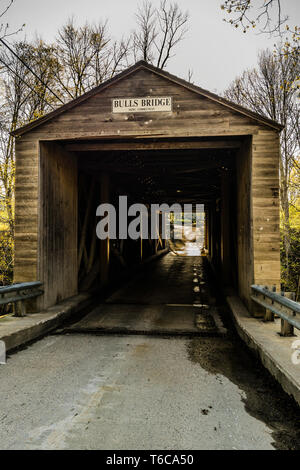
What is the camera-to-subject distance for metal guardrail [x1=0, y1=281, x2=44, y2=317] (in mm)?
5340

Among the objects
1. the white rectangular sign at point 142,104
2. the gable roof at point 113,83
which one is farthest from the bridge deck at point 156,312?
the white rectangular sign at point 142,104

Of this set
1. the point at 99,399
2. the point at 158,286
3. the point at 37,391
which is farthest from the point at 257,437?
the point at 158,286

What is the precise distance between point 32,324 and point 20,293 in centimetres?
70

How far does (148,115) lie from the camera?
657cm

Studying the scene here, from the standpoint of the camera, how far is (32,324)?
216 inches

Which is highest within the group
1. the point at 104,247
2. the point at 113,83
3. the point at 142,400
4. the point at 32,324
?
the point at 113,83

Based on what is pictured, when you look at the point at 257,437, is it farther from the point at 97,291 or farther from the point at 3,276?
the point at 3,276

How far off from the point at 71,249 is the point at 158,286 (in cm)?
411

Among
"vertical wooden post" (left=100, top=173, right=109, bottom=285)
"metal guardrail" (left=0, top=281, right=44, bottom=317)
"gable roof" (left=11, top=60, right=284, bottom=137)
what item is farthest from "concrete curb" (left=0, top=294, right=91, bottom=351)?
"gable roof" (left=11, top=60, right=284, bottom=137)

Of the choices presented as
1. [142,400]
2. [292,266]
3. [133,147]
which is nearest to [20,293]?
[142,400]

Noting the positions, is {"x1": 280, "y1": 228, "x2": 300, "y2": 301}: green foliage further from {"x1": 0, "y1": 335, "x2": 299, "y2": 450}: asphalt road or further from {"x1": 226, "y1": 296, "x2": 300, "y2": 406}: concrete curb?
{"x1": 0, "y1": 335, "x2": 299, "y2": 450}: asphalt road

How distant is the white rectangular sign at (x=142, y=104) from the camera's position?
6.56 metres

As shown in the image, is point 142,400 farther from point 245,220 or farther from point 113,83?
point 113,83

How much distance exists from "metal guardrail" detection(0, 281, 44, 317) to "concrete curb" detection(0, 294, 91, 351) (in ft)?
0.60
